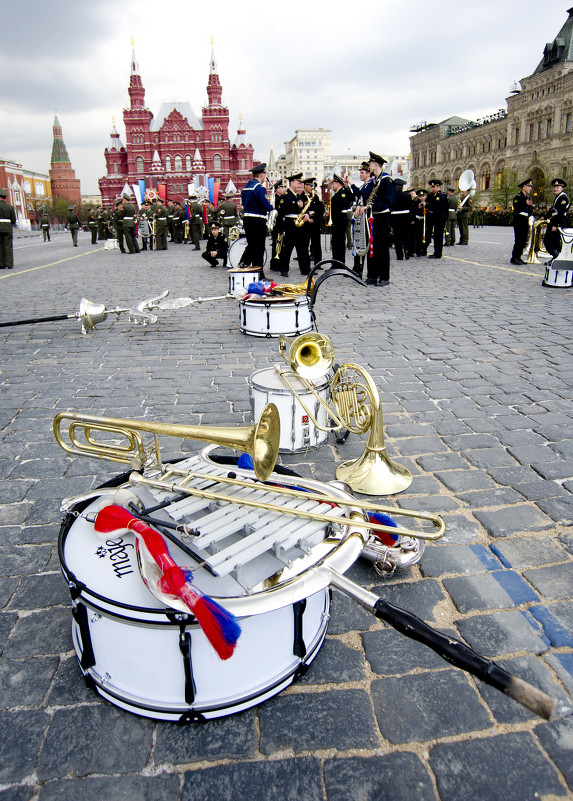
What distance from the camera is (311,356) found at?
4.21 m

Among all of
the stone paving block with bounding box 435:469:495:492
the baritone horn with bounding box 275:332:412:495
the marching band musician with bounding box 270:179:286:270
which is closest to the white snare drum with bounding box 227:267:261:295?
the marching band musician with bounding box 270:179:286:270

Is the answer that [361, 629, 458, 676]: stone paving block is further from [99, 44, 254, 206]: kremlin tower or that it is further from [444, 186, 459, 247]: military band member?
[99, 44, 254, 206]: kremlin tower

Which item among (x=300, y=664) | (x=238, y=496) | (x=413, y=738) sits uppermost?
(x=238, y=496)

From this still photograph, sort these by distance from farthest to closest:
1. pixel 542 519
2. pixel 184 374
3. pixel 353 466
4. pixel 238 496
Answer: pixel 184 374 → pixel 353 466 → pixel 542 519 → pixel 238 496

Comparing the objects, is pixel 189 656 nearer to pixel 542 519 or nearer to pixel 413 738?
pixel 413 738

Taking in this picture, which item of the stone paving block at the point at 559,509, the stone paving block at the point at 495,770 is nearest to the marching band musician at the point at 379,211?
the stone paving block at the point at 559,509

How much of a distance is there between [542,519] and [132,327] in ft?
22.4

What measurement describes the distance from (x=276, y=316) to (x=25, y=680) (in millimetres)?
5700

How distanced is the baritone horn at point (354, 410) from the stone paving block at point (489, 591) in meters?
0.85

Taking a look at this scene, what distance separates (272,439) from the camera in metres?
2.19

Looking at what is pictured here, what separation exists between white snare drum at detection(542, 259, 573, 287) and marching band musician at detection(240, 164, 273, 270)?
5862mm

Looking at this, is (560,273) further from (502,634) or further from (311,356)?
(502,634)

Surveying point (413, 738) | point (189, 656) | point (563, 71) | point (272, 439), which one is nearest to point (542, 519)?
point (413, 738)

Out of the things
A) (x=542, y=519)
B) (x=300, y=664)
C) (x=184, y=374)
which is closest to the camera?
(x=300, y=664)
